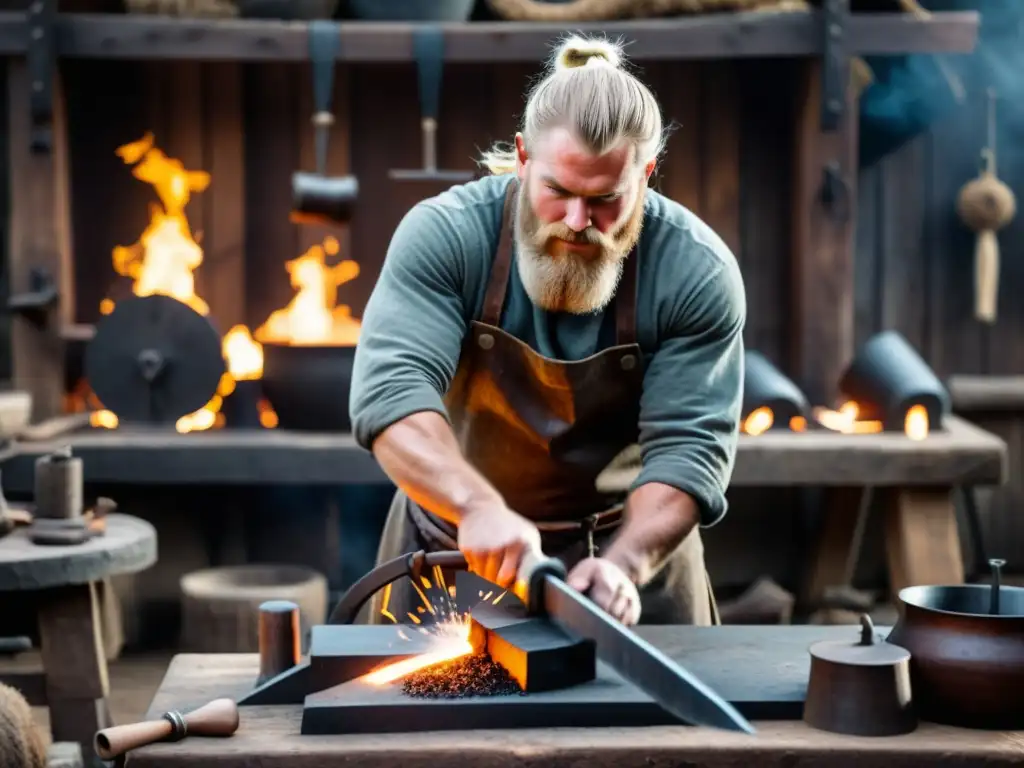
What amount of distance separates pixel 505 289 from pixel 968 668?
4.29 ft

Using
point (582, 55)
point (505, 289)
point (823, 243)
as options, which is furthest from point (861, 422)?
point (582, 55)

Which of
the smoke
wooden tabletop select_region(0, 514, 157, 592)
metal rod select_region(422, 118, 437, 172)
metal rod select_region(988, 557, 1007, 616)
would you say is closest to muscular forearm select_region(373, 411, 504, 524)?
metal rod select_region(988, 557, 1007, 616)

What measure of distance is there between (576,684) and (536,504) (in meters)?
0.98

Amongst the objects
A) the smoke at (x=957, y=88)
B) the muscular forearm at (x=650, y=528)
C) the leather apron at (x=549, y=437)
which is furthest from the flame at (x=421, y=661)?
the smoke at (x=957, y=88)

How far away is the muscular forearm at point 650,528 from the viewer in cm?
319

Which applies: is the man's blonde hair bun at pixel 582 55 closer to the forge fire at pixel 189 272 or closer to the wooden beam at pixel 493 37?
the wooden beam at pixel 493 37

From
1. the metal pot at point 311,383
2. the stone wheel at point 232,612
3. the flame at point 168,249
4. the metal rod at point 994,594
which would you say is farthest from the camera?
the flame at point 168,249

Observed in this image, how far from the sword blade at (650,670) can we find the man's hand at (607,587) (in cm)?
14

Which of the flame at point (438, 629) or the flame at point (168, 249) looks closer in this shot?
the flame at point (438, 629)

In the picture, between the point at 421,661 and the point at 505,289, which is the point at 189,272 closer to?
the point at 505,289

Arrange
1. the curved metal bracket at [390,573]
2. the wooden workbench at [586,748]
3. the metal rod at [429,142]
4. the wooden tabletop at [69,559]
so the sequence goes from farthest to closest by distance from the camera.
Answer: the metal rod at [429,142]
the wooden tabletop at [69,559]
the curved metal bracket at [390,573]
the wooden workbench at [586,748]

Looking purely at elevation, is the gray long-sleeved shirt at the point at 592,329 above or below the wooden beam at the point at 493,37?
below

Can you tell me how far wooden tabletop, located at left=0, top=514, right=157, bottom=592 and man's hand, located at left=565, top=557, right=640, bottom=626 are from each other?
2.07 metres

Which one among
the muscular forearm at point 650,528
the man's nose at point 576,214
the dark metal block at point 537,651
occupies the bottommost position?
the dark metal block at point 537,651
